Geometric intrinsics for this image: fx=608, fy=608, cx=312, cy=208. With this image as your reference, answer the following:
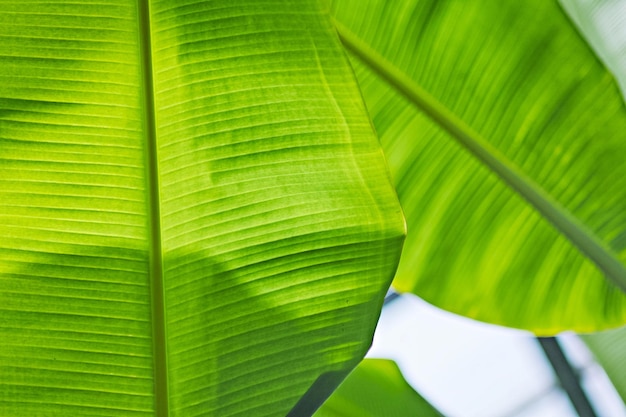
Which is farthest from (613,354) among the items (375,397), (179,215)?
(179,215)

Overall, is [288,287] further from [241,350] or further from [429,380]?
[429,380]

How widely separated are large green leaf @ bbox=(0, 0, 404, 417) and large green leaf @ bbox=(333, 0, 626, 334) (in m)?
0.24

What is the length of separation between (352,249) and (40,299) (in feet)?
0.65

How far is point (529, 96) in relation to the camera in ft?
1.98

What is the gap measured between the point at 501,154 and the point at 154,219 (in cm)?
39

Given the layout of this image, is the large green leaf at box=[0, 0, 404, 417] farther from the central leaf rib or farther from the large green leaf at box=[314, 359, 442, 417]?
the large green leaf at box=[314, 359, 442, 417]

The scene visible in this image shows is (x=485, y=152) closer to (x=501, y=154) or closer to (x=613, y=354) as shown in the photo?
(x=501, y=154)

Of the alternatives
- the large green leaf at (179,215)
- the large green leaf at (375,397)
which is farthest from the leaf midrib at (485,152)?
the large green leaf at (375,397)

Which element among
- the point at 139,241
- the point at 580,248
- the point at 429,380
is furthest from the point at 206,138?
the point at 429,380

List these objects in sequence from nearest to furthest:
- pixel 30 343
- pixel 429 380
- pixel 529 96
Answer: pixel 30 343 < pixel 529 96 < pixel 429 380

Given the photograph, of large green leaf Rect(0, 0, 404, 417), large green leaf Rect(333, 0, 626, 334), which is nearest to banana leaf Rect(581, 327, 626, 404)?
large green leaf Rect(333, 0, 626, 334)

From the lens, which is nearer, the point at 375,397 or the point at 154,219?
the point at 154,219

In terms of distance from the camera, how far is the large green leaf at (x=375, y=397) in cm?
80

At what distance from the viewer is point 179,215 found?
1.25 ft
